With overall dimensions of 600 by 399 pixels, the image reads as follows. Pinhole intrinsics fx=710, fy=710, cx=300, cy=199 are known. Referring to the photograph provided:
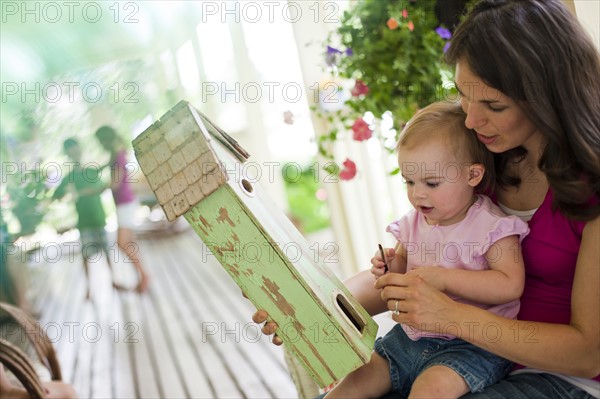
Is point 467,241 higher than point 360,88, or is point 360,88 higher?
point 360,88

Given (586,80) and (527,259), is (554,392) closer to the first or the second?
(527,259)

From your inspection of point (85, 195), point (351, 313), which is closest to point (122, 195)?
point (85, 195)

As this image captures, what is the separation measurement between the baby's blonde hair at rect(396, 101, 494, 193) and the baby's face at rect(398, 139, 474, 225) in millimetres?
12

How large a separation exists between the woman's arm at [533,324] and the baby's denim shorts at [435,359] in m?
0.06

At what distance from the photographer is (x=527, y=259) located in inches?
50.9

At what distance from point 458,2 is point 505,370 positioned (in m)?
1.25

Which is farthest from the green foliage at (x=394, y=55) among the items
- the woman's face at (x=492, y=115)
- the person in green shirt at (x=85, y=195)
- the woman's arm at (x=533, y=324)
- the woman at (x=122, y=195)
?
the person in green shirt at (x=85, y=195)

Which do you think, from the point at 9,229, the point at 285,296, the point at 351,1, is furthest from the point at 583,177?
the point at 9,229

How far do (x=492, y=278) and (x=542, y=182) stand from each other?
0.21m

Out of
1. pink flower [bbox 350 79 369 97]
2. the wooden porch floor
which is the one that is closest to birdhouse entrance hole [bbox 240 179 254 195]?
pink flower [bbox 350 79 369 97]

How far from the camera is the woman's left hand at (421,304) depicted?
4.07ft

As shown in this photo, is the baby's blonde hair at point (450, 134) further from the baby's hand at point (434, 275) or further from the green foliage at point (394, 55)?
the green foliage at point (394, 55)

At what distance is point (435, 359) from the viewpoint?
1303mm

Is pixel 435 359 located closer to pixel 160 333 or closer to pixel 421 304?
pixel 421 304
